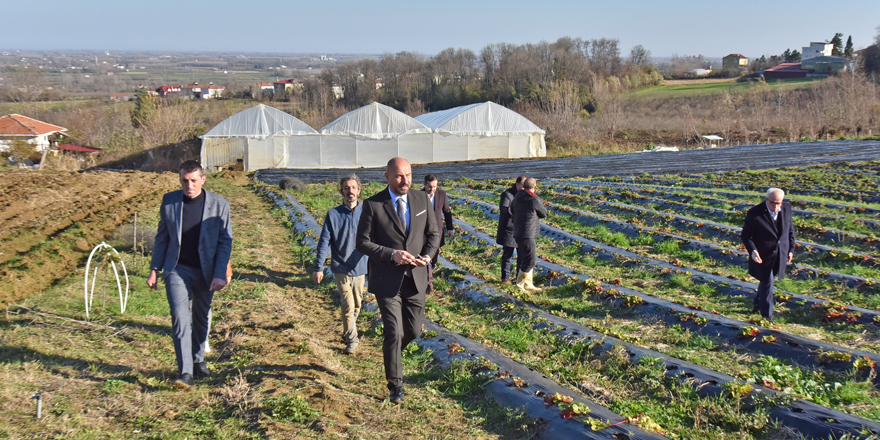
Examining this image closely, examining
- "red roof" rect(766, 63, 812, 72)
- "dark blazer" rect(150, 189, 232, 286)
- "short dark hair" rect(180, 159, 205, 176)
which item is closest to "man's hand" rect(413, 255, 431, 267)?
"dark blazer" rect(150, 189, 232, 286)

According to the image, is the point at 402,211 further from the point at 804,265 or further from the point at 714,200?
the point at 714,200

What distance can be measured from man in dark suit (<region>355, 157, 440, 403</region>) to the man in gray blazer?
117cm

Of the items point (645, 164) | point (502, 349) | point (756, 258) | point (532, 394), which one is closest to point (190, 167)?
point (532, 394)

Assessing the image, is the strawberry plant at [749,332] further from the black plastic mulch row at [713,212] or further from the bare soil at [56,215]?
the bare soil at [56,215]

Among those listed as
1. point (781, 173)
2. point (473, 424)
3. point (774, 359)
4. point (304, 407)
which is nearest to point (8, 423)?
point (304, 407)

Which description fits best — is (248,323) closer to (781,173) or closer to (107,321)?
(107,321)

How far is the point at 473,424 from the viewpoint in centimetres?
445

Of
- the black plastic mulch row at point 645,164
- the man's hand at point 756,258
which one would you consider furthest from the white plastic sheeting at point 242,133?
the man's hand at point 756,258

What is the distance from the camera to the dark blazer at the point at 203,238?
473 cm

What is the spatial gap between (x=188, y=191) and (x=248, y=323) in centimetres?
224

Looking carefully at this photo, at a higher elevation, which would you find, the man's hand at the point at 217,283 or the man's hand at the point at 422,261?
the man's hand at the point at 422,261

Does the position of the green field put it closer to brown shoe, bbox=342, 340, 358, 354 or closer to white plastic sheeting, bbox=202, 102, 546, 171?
white plastic sheeting, bbox=202, 102, 546, 171

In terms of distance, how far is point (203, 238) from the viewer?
15.6ft

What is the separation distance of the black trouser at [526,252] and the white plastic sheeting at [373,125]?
2449cm
